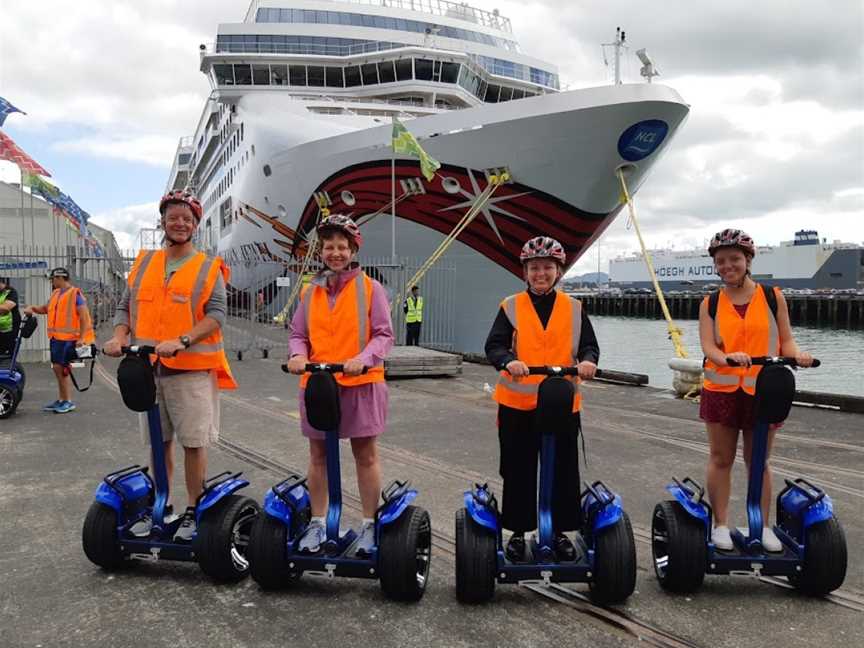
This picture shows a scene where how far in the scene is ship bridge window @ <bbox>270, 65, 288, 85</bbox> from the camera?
74.2ft

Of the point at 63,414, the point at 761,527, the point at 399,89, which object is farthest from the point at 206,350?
the point at 399,89

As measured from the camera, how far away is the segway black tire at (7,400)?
Result: 7469 millimetres

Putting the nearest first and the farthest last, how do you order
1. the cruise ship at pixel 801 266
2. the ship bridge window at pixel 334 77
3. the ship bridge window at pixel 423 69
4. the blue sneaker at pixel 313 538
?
the blue sneaker at pixel 313 538, the ship bridge window at pixel 423 69, the ship bridge window at pixel 334 77, the cruise ship at pixel 801 266

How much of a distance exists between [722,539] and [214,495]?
2616 mm

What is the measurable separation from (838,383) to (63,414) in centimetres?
2304

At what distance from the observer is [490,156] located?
15.0 metres

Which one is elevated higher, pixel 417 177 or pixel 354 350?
pixel 417 177

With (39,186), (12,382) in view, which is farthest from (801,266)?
(12,382)

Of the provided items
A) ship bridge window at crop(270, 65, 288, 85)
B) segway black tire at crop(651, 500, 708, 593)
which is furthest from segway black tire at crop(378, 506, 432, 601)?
ship bridge window at crop(270, 65, 288, 85)

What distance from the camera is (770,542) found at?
132 inches

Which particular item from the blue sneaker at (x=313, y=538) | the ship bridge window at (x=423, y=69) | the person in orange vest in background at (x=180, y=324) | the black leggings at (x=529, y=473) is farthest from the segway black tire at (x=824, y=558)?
the ship bridge window at (x=423, y=69)

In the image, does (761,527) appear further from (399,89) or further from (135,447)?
(399,89)

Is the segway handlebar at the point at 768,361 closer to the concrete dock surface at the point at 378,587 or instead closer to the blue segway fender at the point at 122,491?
the concrete dock surface at the point at 378,587

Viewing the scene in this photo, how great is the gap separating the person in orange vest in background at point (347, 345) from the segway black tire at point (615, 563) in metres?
1.11
